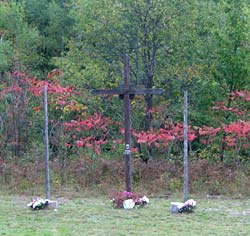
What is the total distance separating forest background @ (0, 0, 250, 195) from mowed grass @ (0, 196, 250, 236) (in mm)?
2627

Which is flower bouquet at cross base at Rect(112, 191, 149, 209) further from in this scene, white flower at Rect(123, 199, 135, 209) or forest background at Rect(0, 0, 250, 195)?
forest background at Rect(0, 0, 250, 195)

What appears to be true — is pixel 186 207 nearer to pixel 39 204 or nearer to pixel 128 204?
pixel 128 204

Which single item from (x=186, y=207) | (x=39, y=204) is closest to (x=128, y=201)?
(x=186, y=207)

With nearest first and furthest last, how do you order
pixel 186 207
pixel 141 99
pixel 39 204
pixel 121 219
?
pixel 121 219, pixel 186 207, pixel 39 204, pixel 141 99

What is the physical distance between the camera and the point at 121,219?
33.9 feet

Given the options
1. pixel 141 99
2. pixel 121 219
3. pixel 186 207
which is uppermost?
pixel 141 99

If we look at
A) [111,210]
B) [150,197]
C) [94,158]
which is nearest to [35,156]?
[94,158]

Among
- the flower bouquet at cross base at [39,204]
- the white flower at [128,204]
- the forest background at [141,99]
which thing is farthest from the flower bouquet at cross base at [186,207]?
the forest background at [141,99]

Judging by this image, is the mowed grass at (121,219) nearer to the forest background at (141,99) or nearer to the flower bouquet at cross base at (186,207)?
the flower bouquet at cross base at (186,207)

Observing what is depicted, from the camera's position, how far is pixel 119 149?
1641 cm

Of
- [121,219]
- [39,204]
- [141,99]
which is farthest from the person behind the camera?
[141,99]

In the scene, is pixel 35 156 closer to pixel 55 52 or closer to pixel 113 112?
pixel 113 112

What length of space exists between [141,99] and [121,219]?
23.1ft

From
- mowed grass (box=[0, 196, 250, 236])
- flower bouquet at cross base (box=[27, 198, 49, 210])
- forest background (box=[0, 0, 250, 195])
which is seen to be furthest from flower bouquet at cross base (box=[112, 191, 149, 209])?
forest background (box=[0, 0, 250, 195])
